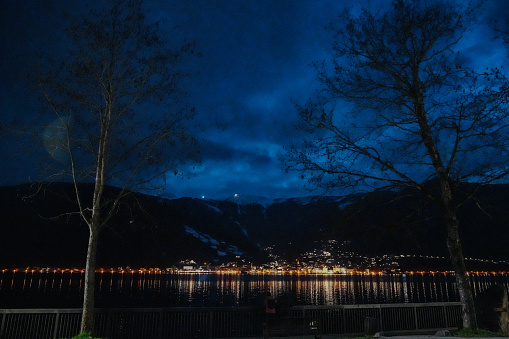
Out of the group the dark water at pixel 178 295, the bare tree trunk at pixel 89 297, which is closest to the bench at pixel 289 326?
the bare tree trunk at pixel 89 297

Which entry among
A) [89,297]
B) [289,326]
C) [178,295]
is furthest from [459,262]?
[178,295]

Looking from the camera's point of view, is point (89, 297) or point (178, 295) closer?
point (89, 297)

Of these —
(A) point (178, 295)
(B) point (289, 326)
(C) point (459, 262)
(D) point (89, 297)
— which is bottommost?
(A) point (178, 295)

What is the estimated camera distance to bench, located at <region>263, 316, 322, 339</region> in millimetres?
12867

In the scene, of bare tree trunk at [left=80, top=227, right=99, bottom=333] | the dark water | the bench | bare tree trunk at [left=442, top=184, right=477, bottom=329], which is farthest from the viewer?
the dark water

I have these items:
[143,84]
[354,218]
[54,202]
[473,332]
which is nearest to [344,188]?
[354,218]

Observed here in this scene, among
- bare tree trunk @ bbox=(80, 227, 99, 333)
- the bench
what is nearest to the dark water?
the bench

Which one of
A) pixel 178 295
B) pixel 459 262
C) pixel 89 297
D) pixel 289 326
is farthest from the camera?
pixel 178 295

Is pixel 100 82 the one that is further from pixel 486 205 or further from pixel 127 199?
→ pixel 486 205

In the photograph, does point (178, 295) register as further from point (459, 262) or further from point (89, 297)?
point (459, 262)

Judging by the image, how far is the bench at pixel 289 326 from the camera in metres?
12.9

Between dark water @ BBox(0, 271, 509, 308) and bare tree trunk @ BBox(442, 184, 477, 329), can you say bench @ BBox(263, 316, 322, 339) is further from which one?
dark water @ BBox(0, 271, 509, 308)

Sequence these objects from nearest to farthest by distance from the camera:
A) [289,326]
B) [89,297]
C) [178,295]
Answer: [89,297]
[289,326]
[178,295]

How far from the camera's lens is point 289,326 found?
516 inches
